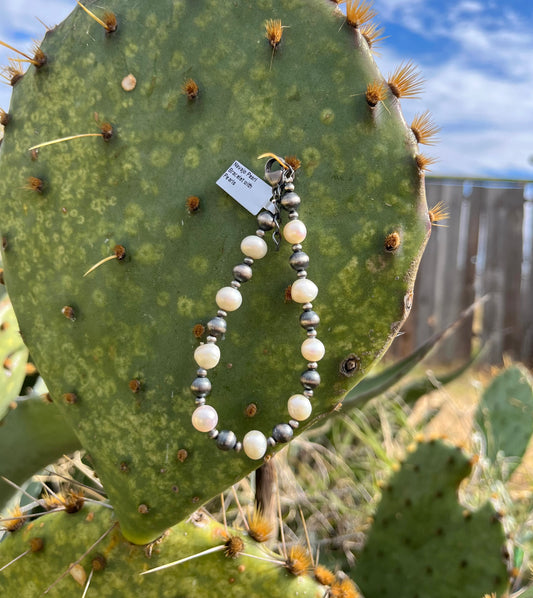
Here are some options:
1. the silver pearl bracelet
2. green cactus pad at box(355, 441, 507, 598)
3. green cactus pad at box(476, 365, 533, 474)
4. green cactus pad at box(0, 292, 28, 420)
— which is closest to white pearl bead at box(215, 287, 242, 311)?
the silver pearl bracelet

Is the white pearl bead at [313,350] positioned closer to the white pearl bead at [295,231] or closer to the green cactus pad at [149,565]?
the white pearl bead at [295,231]

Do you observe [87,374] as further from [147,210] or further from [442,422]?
[442,422]

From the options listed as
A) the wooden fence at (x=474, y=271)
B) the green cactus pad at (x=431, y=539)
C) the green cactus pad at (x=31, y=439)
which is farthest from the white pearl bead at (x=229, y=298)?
the wooden fence at (x=474, y=271)

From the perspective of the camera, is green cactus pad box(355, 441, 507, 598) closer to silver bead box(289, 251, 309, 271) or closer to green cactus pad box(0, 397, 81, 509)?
green cactus pad box(0, 397, 81, 509)

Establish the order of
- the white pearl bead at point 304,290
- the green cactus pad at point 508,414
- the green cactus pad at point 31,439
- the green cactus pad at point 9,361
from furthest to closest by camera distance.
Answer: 1. the green cactus pad at point 508,414
2. the green cactus pad at point 9,361
3. the green cactus pad at point 31,439
4. the white pearl bead at point 304,290

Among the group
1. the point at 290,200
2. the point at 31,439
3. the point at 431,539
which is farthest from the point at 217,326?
the point at 431,539

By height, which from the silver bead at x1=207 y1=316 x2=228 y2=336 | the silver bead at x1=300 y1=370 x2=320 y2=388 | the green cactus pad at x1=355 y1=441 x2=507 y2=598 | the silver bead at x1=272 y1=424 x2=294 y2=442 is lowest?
→ the green cactus pad at x1=355 y1=441 x2=507 y2=598

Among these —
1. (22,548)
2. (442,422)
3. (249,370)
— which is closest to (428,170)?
(249,370)
